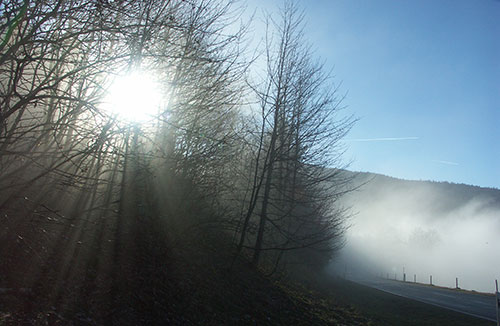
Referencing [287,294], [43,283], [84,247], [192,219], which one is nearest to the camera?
[43,283]

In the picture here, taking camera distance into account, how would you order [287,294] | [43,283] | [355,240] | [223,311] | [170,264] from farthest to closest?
[355,240] < [287,294] < [170,264] < [223,311] < [43,283]

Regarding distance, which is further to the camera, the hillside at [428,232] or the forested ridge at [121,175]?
the hillside at [428,232]

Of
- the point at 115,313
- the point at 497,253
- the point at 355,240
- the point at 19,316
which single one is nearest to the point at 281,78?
the point at 115,313

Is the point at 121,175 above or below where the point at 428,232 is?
below

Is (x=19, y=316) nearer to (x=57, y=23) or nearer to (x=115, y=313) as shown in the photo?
(x=115, y=313)

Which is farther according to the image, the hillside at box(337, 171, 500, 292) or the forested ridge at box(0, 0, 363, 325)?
the hillside at box(337, 171, 500, 292)

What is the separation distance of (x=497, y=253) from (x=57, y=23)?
5655 inches

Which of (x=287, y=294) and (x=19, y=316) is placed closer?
(x=19, y=316)

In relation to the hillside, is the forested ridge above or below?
below

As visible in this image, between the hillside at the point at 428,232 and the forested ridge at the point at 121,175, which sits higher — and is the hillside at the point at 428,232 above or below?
above

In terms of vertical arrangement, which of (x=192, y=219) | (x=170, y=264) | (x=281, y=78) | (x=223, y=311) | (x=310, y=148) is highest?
(x=281, y=78)

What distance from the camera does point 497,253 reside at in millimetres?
119188

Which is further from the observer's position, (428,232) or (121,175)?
(428,232)

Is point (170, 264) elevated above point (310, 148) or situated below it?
below
